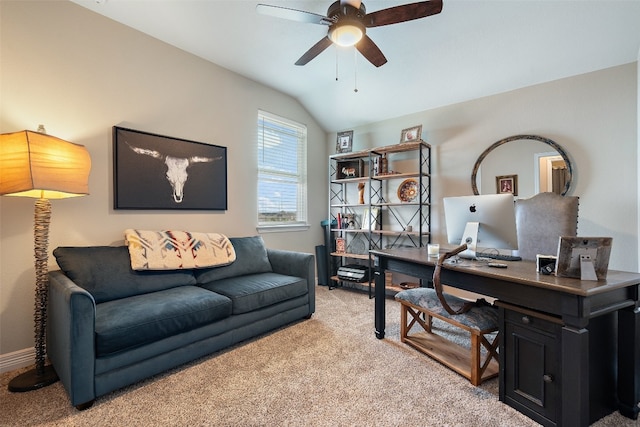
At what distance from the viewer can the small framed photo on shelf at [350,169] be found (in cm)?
411

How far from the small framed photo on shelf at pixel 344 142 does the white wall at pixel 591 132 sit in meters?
1.52

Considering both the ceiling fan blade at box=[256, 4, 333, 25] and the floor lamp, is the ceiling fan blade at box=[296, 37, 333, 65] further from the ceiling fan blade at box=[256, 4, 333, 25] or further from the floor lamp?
the floor lamp

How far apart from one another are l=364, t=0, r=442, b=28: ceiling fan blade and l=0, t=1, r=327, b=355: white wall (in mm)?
2016

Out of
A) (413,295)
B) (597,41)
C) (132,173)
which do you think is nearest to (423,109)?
(597,41)

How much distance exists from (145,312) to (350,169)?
312 centimetres

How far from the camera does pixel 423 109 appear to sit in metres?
3.68

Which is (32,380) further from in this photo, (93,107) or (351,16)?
(351,16)

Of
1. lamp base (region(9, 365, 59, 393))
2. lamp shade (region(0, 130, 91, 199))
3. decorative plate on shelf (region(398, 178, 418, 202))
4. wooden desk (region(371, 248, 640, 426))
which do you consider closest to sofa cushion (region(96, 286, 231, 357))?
lamp base (region(9, 365, 59, 393))

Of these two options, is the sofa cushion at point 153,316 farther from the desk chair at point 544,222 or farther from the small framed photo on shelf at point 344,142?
the small framed photo on shelf at point 344,142

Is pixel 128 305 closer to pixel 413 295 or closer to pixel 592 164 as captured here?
pixel 413 295

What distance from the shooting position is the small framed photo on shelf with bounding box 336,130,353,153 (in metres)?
4.16

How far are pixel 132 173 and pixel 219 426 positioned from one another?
7.24 ft

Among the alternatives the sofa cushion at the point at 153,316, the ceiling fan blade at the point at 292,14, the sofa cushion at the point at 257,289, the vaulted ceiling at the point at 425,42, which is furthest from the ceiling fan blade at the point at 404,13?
the sofa cushion at the point at 153,316

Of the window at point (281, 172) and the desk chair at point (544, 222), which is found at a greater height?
the window at point (281, 172)
